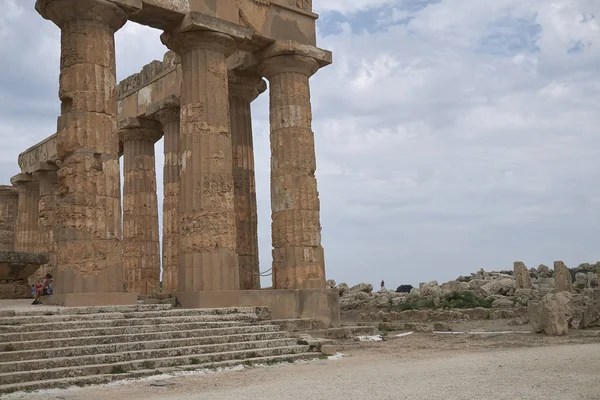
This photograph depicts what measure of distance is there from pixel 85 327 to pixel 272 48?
10018 millimetres

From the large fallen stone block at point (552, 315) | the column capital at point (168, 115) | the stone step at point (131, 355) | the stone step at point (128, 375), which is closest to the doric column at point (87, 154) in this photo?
the stone step at point (131, 355)

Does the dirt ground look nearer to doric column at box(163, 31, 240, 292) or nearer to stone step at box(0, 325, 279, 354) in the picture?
stone step at box(0, 325, 279, 354)

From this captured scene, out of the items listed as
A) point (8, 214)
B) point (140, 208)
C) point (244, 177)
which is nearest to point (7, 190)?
point (8, 214)

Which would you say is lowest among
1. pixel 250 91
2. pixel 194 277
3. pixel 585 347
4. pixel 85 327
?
pixel 585 347

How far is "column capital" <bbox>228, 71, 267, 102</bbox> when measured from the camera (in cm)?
1936

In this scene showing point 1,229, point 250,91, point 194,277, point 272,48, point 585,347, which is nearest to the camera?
point 585,347

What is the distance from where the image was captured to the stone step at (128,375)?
808cm

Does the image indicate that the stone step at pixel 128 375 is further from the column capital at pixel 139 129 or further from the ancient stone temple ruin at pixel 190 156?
the column capital at pixel 139 129

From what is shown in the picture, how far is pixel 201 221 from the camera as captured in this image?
15055 millimetres

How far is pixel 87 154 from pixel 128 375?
19.2ft

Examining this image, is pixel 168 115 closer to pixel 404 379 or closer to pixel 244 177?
pixel 244 177

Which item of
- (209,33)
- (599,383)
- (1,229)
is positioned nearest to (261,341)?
(599,383)

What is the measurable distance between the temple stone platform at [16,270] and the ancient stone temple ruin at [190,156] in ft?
1.88

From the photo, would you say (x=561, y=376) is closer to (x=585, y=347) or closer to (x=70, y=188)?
(x=585, y=347)
